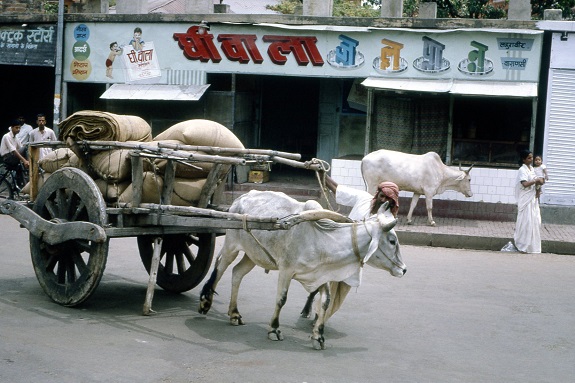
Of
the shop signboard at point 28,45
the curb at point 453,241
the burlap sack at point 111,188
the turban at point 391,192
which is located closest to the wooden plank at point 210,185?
the burlap sack at point 111,188

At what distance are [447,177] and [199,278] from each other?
7550 mm

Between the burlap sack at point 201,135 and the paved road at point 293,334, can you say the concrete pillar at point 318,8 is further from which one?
the burlap sack at point 201,135

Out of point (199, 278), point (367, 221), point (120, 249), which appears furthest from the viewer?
point (120, 249)

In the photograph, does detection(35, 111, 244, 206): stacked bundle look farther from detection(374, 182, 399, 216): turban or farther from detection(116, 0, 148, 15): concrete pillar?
detection(116, 0, 148, 15): concrete pillar

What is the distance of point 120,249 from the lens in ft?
39.5

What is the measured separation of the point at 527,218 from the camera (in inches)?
528

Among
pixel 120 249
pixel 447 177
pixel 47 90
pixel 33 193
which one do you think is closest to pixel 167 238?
pixel 33 193

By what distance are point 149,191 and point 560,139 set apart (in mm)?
10275

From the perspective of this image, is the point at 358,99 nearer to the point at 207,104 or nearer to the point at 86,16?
the point at 207,104

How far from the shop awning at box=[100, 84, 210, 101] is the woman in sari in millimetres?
6955

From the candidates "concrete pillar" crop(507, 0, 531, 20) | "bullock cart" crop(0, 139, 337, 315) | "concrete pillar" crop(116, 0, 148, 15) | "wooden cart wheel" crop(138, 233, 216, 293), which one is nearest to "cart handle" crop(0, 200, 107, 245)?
"bullock cart" crop(0, 139, 337, 315)

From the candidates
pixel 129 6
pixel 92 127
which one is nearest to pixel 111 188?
pixel 92 127

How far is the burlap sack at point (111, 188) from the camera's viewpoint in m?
8.16

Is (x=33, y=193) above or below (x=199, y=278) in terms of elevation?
above
